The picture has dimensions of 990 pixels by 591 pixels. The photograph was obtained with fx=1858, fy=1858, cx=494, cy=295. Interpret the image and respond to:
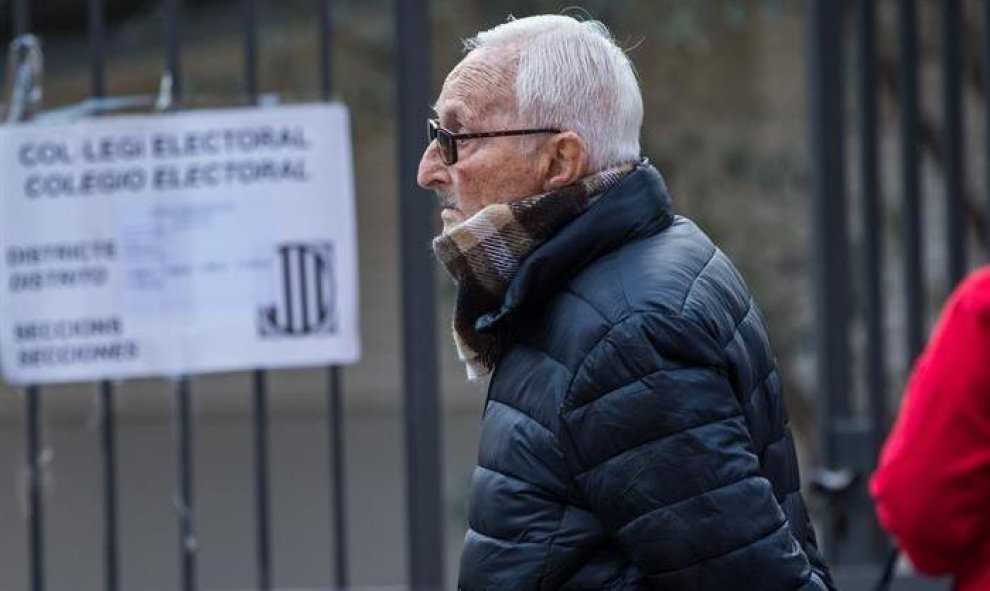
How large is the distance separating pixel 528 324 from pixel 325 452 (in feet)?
27.4

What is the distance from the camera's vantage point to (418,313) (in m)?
4.51

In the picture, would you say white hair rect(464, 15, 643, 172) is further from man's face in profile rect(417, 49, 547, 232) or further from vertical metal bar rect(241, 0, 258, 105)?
vertical metal bar rect(241, 0, 258, 105)

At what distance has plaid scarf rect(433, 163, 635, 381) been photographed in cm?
246

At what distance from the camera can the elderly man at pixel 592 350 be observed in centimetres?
230

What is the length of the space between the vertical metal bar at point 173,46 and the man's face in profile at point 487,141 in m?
1.90

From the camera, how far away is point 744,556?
7.56 ft

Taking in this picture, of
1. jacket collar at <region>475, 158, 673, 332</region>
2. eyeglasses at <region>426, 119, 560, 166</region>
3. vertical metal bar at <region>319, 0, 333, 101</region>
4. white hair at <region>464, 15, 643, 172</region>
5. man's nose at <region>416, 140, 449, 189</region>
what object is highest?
vertical metal bar at <region>319, 0, 333, 101</region>

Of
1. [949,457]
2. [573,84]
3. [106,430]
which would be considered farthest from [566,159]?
[106,430]

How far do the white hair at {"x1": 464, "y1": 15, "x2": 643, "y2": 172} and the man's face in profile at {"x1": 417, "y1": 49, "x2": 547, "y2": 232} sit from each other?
22mm

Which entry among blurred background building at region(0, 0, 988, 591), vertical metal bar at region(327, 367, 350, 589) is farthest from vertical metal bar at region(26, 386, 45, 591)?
blurred background building at region(0, 0, 988, 591)

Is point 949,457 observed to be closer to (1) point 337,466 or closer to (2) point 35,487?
(1) point 337,466

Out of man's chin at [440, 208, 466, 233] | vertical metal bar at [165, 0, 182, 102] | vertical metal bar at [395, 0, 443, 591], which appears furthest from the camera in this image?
vertical metal bar at [395, 0, 443, 591]

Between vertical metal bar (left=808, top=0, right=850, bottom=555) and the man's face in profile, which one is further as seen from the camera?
vertical metal bar (left=808, top=0, right=850, bottom=555)

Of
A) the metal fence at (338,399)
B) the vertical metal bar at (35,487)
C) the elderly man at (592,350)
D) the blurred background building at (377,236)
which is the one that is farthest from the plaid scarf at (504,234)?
the blurred background building at (377,236)
